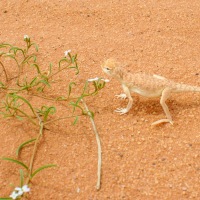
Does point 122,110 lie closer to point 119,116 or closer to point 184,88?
point 119,116

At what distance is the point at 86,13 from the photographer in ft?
14.8

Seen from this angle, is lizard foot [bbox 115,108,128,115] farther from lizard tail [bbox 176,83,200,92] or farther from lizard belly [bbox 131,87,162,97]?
lizard tail [bbox 176,83,200,92]

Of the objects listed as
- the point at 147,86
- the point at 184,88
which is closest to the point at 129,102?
the point at 147,86

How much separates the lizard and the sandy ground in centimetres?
13

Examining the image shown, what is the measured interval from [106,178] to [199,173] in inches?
29.2

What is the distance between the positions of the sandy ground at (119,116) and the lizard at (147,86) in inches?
5.3

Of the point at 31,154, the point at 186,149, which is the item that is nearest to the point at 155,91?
the point at 186,149

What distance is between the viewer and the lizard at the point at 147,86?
2963 millimetres

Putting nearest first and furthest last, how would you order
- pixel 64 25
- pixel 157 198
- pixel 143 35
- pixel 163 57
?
pixel 157 198, pixel 163 57, pixel 143 35, pixel 64 25

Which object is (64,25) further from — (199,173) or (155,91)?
(199,173)

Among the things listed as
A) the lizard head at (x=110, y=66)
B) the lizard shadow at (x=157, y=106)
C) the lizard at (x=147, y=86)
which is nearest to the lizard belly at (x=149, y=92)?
the lizard at (x=147, y=86)

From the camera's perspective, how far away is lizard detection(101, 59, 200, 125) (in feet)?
9.72

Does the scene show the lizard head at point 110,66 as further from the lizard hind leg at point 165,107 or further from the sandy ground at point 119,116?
the lizard hind leg at point 165,107

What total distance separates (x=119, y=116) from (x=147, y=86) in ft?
1.27
